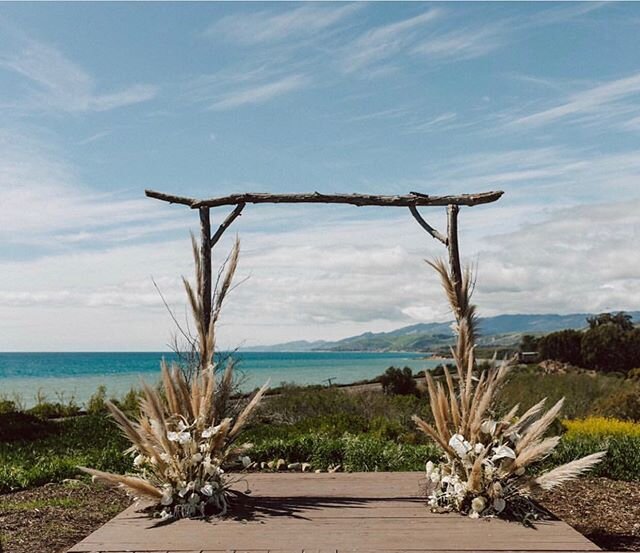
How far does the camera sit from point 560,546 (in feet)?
12.7

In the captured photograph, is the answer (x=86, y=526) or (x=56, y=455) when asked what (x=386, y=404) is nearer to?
(x=56, y=455)

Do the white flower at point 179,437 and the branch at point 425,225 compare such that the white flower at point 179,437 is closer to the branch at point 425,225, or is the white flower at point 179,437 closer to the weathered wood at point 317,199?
the weathered wood at point 317,199

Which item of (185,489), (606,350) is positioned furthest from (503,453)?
(606,350)

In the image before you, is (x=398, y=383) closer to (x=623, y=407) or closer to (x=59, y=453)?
(x=623, y=407)

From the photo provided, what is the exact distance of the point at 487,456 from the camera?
460cm

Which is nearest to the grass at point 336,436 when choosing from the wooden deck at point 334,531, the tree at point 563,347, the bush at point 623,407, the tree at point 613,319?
the bush at point 623,407

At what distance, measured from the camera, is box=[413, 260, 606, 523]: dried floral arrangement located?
14.6ft

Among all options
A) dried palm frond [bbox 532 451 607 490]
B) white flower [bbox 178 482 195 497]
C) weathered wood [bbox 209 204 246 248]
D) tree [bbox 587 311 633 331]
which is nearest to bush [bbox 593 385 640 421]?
dried palm frond [bbox 532 451 607 490]

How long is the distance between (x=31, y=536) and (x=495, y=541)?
3.19m

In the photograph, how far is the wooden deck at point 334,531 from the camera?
12.8ft

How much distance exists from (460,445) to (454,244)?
144cm

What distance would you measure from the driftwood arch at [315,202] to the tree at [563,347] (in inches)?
738

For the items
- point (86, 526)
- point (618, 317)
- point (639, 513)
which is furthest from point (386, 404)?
point (618, 317)

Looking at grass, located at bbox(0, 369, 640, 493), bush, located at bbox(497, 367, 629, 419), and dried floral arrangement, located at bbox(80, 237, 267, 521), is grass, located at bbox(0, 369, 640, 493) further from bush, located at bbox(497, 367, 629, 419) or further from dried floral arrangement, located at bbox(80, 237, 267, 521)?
dried floral arrangement, located at bbox(80, 237, 267, 521)
